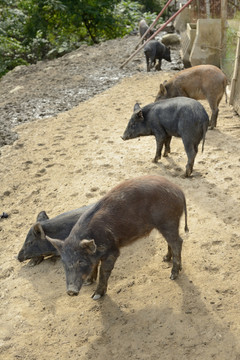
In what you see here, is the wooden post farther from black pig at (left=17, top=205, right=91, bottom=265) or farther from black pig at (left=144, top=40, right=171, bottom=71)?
black pig at (left=17, top=205, right=91, bottom=265)

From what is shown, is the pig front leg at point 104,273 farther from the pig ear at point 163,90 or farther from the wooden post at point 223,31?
the wooden post at point 223,31

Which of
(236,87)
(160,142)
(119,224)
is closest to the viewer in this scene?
(119,224)

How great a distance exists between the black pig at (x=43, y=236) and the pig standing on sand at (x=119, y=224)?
95 cm

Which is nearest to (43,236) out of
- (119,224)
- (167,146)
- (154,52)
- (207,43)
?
(119,224)

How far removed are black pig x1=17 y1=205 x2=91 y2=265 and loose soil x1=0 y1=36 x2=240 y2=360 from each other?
0.48 feet

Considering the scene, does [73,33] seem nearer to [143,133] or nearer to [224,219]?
[143,133]

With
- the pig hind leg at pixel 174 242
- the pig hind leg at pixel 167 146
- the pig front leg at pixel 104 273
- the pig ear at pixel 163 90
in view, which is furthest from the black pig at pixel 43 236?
the pig ear at pixel 163 90

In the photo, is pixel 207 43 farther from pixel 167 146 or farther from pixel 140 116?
pixel 140 116

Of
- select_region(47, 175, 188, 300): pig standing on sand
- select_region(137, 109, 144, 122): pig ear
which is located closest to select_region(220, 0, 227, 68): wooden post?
select_region(137, 109, 144, 122): pig ear

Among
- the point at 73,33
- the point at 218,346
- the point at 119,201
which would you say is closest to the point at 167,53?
the point at 73,33

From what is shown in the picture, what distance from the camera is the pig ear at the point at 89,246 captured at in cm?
342

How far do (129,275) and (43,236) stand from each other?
1105 mm

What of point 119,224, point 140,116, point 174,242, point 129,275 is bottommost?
point 129,275

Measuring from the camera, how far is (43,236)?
4.70m
